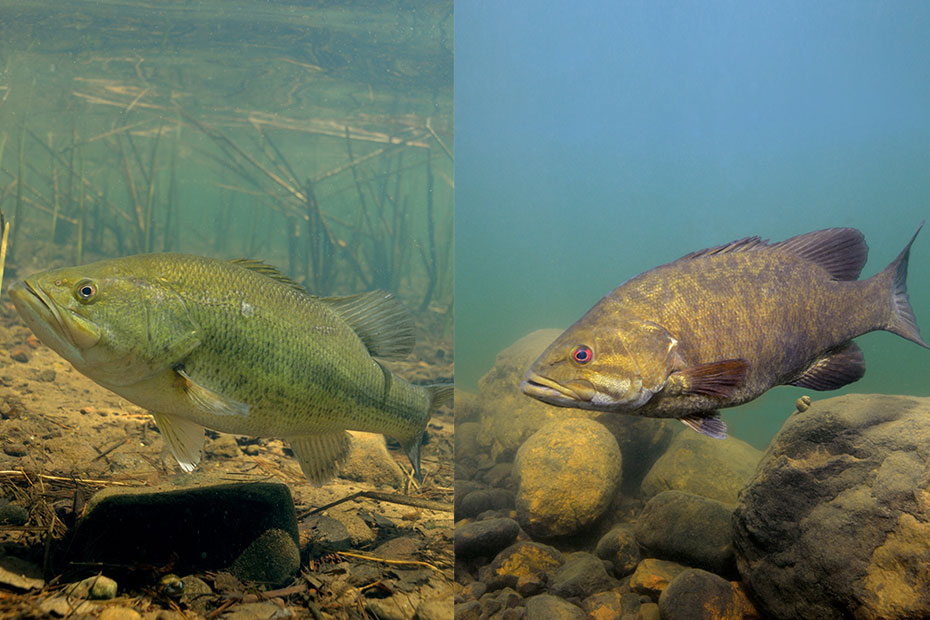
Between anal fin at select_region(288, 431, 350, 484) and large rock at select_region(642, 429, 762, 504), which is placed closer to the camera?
anal fin at select_region(288, 431, 350, 484)

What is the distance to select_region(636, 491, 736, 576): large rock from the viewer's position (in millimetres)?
2537

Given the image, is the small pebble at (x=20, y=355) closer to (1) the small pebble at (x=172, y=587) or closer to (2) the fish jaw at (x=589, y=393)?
(1) the small pebble at (x=172, y=587)

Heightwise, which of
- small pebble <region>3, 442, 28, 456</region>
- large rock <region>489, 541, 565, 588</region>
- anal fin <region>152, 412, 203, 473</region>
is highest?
anal fin <region>152, 412, 203, 473</region>

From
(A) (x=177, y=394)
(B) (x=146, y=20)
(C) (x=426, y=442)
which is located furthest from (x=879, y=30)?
(B) (x=146, y=20)

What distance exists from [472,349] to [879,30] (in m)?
9.35

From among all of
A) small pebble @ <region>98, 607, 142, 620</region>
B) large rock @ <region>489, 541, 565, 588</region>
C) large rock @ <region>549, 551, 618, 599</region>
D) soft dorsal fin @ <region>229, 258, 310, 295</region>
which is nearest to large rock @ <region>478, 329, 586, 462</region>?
large rock @ <region>489, 541, 565, 588</region>

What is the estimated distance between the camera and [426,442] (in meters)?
4.68

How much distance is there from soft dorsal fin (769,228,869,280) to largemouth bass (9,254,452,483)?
1789 millimetres

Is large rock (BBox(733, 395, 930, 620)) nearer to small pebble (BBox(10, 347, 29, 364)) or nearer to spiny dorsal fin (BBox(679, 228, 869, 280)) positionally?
spiny dorsal fin (BBox(679, 228, 869, 280))

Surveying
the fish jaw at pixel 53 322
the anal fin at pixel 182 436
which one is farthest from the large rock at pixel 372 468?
the fish jaw at pixel 53 322

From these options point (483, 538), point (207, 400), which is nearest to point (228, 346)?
point (207, 400)

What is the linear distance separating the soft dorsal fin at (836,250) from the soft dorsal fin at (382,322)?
170 cm

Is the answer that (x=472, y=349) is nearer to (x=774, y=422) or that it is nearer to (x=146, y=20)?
(x=774, y=422)

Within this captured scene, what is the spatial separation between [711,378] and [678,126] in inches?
1415
